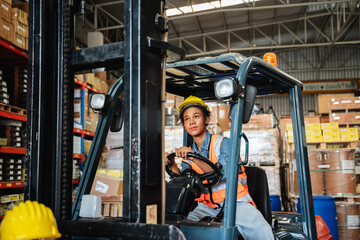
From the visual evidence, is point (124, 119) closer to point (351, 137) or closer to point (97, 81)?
point (97, 81)

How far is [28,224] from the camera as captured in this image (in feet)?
5.03

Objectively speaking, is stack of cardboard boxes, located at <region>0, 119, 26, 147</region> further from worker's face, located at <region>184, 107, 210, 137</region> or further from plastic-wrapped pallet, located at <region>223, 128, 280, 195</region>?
plastic-wrapped pallet, located at <region>223, 128, 280, 195</region>

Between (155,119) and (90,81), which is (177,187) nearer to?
(155,119)

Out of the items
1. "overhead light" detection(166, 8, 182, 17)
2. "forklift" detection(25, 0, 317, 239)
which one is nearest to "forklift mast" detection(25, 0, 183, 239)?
"forklift" detection(25, 0, 317, 239)

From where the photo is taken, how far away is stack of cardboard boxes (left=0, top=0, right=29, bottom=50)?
562cm

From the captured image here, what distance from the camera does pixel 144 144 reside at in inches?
72.9

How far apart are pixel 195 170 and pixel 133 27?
60.1 inches

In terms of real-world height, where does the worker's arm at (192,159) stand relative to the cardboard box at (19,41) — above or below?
below

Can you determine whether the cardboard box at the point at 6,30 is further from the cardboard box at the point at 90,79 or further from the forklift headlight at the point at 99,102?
the forklift headlight at the point at 99,102

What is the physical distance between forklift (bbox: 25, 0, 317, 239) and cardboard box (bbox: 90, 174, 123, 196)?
4.70m

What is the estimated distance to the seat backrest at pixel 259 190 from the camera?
3264 mm

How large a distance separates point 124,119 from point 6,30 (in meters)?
4.55

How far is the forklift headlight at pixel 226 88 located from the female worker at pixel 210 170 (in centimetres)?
57

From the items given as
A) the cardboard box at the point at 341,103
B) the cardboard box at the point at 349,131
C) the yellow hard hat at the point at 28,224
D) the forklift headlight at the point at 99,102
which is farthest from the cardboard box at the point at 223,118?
the yellow hard hat at the point at 28,224
